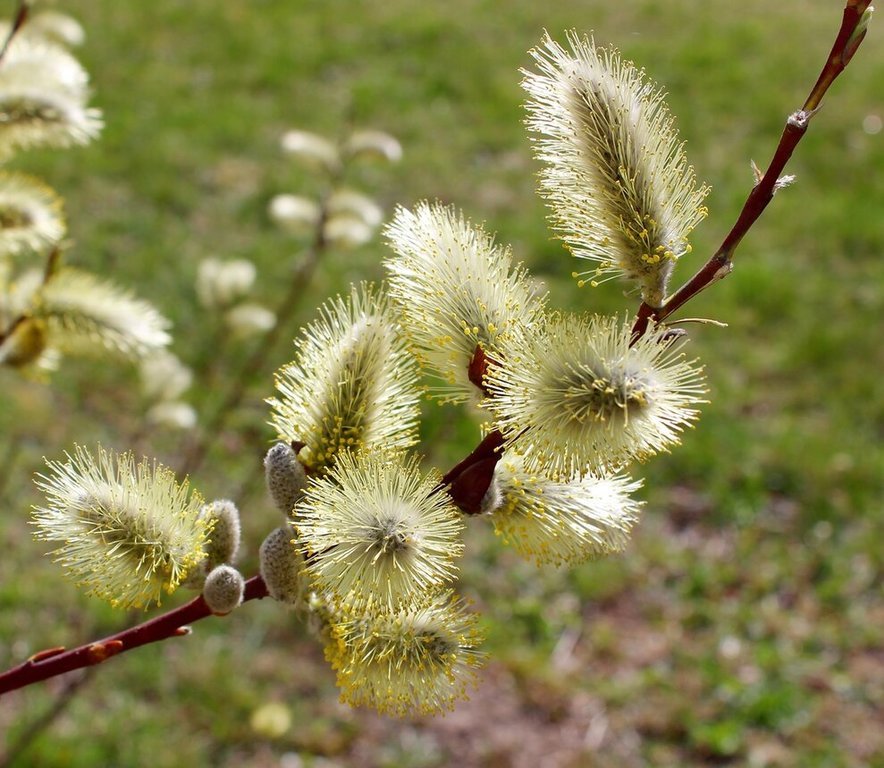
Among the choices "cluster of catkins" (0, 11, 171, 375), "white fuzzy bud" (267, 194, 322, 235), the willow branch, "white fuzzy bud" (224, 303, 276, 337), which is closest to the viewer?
the willow branch

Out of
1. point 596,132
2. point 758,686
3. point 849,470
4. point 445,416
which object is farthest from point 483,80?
point 596,132

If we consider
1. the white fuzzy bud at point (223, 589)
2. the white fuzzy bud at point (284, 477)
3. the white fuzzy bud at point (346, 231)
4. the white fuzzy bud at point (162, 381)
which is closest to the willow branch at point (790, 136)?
the white fuzzy bud at point (284, 477)

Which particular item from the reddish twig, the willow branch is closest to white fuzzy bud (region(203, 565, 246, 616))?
the reddish twig

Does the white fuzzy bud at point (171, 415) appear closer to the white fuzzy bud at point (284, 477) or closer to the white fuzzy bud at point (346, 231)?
the white fuzzy bud at point (346, 231)

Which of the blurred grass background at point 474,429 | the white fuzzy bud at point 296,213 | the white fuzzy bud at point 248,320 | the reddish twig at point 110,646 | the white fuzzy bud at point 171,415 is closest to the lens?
the reddish twig at point 110,646

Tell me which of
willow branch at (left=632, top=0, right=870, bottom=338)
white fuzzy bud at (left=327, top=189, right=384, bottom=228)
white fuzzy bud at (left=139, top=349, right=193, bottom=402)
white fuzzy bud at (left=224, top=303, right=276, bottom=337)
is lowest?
white fuzzy bud at (left=139, top=349, right=193, bottom=402)

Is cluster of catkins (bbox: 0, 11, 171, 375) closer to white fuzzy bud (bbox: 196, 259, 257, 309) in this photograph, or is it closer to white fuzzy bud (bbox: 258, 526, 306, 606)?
white fuzzy bud (bbox: 258, 526, 306, 606)

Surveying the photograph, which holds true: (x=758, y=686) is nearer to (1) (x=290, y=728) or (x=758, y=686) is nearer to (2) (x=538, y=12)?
(1) (x=290, y=728)
